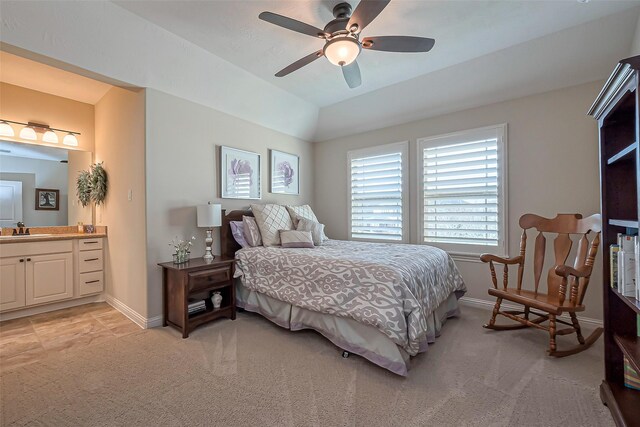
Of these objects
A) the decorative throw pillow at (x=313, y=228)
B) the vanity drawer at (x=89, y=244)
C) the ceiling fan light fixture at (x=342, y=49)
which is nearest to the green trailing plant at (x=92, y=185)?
the vanity drawer at (x=89, y=244)

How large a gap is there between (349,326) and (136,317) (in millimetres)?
2352

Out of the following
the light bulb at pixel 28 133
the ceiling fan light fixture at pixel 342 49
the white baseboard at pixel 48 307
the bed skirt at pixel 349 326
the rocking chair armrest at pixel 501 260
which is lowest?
the white baseboard at pixel 48 307

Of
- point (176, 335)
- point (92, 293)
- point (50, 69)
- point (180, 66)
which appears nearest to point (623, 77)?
point (180, 66)

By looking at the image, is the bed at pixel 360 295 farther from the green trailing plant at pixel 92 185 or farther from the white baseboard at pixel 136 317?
the green trailing plant at pixel 92 185

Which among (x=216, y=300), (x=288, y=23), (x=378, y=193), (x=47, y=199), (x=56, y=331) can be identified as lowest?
(x=56, y=331)

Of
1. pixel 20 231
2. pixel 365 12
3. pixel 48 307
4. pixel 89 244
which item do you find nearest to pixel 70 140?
pixel 20 231

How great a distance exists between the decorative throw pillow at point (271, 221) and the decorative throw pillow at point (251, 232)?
5cm

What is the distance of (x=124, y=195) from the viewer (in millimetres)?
3139

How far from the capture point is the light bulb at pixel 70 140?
143 inches

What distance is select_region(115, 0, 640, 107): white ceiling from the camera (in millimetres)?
2215

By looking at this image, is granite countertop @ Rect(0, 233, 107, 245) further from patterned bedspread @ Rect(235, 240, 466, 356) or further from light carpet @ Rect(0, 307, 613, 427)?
patterned bedspread @ Rect(235, 240, 466, 356)

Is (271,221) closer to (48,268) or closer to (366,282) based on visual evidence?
(366,282)

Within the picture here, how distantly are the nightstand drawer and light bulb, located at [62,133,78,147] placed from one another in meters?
2.81

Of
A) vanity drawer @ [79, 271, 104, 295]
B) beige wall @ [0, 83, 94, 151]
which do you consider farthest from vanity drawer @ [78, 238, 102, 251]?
beige wall @ [0, 83, 94, 151]
